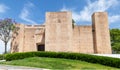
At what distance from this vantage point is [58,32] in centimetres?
3014

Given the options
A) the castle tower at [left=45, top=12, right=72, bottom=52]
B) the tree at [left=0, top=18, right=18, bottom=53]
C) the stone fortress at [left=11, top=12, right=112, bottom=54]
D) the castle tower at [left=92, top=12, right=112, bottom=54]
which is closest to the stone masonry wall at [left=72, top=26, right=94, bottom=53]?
the stone fortress at [left=11, top=12, right=112, bottom=54]

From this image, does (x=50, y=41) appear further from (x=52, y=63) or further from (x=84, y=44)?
(x=52, y=63)

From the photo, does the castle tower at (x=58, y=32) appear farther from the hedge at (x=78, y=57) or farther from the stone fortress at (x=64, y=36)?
the hedge at (x=78, y=57)

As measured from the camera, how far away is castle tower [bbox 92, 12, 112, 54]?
3061cm

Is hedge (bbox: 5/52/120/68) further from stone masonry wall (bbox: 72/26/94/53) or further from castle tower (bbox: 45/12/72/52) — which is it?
stone masonry wall (bbox: 72/26/94/53)

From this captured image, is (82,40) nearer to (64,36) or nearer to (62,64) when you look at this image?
(64,36)

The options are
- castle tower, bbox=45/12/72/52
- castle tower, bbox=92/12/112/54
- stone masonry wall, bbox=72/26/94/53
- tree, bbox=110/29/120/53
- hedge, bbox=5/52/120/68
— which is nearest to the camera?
hedge, bbox=5/52/120/68

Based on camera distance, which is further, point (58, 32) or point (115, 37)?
point (115, 37)

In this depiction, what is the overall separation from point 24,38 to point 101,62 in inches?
665

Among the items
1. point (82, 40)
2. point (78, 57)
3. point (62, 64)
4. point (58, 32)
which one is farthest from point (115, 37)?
point (62, 64)

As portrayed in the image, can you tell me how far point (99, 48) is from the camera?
101ft

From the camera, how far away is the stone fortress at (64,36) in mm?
29984

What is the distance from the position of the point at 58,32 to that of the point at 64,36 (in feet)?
3.34

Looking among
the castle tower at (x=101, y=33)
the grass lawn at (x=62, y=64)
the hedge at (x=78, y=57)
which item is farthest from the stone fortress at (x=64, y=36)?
the grass lawn at (x=62, y=64)
